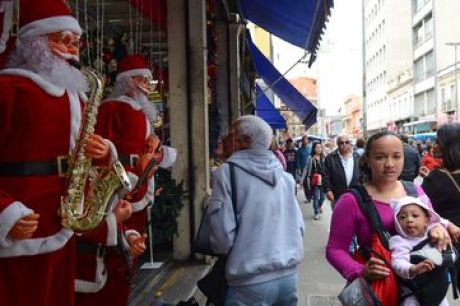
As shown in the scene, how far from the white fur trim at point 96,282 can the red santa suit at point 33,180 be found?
2.34ft

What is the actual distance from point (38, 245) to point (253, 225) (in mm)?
1324

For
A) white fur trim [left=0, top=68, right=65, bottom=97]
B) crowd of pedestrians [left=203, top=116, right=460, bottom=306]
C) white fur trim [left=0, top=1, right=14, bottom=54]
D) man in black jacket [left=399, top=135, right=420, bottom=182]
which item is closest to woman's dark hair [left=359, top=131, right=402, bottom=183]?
crowd of pedestrians [left=203, top=116, right=460, bottom=306]

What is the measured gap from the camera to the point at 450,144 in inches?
169

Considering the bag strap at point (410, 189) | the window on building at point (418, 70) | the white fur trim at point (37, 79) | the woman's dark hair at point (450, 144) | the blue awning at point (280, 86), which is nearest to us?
the white fur trim at point (37, 79)

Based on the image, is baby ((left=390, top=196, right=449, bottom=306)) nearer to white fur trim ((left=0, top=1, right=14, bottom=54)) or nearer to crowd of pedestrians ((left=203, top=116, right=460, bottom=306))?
crowd of pedestrians ((left=203, top=116, right=460, bottom=306))

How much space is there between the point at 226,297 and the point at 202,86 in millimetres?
3792

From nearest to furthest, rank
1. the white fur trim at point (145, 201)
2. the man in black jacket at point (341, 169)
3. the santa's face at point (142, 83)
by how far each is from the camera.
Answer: the white fur trim at point (145, 201)
the santa's face at point (142, 83)
the man in black jacket at point (341, 169)

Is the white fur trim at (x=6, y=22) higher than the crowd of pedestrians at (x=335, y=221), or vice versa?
the white fur trim at (x=6, y=22)

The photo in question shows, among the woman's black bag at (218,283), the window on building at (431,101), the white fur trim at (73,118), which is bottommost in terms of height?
the woman's black bag at (218,283)

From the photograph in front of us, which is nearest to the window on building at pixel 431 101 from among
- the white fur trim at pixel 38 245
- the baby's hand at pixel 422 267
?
the baby's hand at pixel 422 267

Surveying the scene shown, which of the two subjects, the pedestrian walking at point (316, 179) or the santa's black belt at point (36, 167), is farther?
the pedestrian walking at point (316, 179)

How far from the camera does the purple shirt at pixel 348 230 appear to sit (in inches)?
115

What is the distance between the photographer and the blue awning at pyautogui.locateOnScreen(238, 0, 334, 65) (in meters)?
8.15

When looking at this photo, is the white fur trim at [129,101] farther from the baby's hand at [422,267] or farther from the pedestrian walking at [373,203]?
the baby's hand at [422,267]
